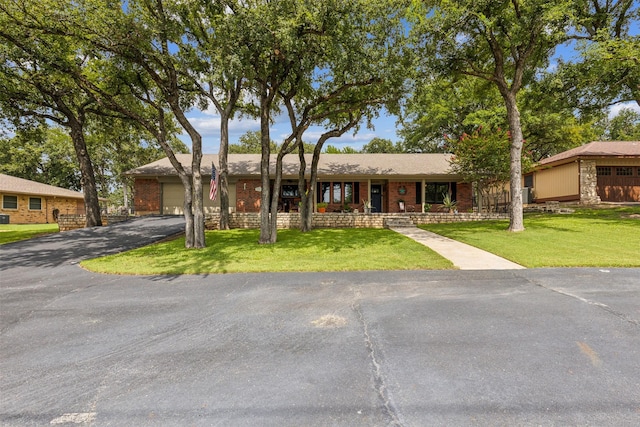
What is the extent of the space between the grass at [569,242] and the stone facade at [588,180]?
584cm

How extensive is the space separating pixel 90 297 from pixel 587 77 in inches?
789

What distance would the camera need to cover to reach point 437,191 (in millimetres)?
21125

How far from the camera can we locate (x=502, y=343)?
11.0 ft

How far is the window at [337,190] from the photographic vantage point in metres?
21.0

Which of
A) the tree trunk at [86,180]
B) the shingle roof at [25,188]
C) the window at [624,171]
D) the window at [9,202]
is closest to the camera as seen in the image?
the tree trunk at [86,180]

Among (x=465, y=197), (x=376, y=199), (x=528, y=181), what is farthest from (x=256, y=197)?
(x=528, y=181)

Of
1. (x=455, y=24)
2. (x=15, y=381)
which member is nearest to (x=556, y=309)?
(x=15, y=381)

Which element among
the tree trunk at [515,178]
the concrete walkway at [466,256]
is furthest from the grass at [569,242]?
the tree trunk at [515,178]

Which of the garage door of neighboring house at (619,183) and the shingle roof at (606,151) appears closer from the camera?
the shingle roof at (606,151)

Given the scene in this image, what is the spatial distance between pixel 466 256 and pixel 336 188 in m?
13.5

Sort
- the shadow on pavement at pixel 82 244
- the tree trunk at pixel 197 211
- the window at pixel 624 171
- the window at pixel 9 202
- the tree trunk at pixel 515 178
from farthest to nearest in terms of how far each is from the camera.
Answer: the window at pixel 9 202 → the window at pixel 624 171 → the tree trunk at pixel 515 178 → the tree trunk at pixel 197 211 → the shadow on pavement at pixel 82 244

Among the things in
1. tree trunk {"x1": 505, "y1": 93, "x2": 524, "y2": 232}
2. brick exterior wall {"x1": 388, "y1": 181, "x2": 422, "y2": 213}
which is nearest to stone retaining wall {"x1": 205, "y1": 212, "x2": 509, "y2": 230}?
brick exterior wall {"x1": 388, "y1": 181, "x2": 422, "y2": 213}

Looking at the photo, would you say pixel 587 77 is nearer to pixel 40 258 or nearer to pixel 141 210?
Result: pixel 40 258

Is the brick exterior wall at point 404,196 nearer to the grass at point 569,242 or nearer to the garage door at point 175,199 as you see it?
the grass at point 569,242
